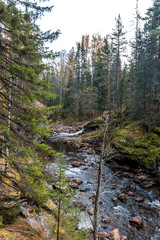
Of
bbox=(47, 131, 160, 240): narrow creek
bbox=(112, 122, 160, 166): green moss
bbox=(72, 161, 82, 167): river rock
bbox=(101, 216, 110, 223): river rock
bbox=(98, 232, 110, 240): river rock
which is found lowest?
bbox=(47, 131, 160, 240): narrow creek

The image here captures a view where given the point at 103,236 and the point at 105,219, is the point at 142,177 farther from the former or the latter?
the point at 103,236

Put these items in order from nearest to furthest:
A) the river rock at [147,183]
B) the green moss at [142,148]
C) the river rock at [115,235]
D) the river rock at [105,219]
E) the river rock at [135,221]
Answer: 1. the river rock at [115,235]
2. the river rock at [135,221]
3. the river rock at [105,219]
4. the river rock at [147,183]
5. the green moss at [142,148]

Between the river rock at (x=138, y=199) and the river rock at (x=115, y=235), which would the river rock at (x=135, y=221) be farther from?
the river rock at (x=138, y=199)

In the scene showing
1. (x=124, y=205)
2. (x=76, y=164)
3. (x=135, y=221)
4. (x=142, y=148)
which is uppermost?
(x=142, y=148)

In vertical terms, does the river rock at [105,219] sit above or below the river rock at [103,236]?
below

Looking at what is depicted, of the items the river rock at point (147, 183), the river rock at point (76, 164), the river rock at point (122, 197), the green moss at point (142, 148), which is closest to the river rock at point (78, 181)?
the river rock at point (76, 164)

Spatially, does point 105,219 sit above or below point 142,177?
below

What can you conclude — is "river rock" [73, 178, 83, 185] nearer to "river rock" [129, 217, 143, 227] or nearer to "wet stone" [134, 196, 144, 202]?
"wet stone" [134, 196, 144, 202]

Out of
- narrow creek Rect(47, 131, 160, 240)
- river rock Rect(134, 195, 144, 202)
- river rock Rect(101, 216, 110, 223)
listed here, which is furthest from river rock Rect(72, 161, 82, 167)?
river rock Rect(101, 216, 110, 223)

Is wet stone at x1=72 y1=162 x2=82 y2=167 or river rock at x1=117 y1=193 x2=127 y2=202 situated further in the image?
wet stone at x1=72 y1=162 x2=82 y2=167

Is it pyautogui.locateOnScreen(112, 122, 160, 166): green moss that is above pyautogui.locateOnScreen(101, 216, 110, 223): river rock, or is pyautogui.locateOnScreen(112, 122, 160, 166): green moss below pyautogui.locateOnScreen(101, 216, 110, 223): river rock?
above

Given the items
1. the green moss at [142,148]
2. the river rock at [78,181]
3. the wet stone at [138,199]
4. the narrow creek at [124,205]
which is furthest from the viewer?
the green moss at [142,148]

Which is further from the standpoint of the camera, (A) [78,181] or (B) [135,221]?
(A) [78,181]

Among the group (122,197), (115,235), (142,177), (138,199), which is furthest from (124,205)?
(142,177)
